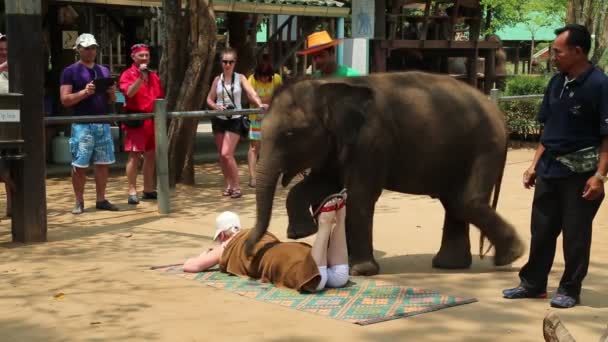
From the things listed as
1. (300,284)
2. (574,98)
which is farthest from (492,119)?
(300,284)

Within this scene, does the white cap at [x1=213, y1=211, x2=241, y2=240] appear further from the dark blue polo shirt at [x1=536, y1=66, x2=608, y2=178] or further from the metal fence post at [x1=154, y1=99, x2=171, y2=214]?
the metal fence post at [x1=154, y1=99, x2=171, y2=214]

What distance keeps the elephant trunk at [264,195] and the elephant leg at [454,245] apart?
4.73 ft

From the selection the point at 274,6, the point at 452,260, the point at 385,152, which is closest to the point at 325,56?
the point at 385,152

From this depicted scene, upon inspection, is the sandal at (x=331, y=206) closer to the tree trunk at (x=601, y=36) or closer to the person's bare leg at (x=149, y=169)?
the person's bare leg at (x=149, y=169)

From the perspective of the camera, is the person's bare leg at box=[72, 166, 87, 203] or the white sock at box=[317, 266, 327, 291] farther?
the person's bare leg at box=[72, 166, 87, 203]

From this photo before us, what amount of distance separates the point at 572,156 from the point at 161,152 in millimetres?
5145

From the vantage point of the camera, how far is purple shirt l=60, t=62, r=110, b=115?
915cm

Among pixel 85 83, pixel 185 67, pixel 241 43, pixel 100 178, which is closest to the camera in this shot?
pixel 85 83

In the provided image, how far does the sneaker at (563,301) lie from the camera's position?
5.57 meters

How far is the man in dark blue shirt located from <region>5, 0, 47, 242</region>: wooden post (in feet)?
14.3

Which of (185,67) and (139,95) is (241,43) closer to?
(185,67)

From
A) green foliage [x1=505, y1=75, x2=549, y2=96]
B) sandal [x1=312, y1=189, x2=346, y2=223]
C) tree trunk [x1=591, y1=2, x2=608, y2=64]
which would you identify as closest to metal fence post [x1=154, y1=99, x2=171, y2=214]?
sandal [x1=312, y1=189, x2=346, y2=223]

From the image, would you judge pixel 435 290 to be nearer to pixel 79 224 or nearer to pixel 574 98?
pixel 574 98

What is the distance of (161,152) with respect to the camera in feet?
31.3
